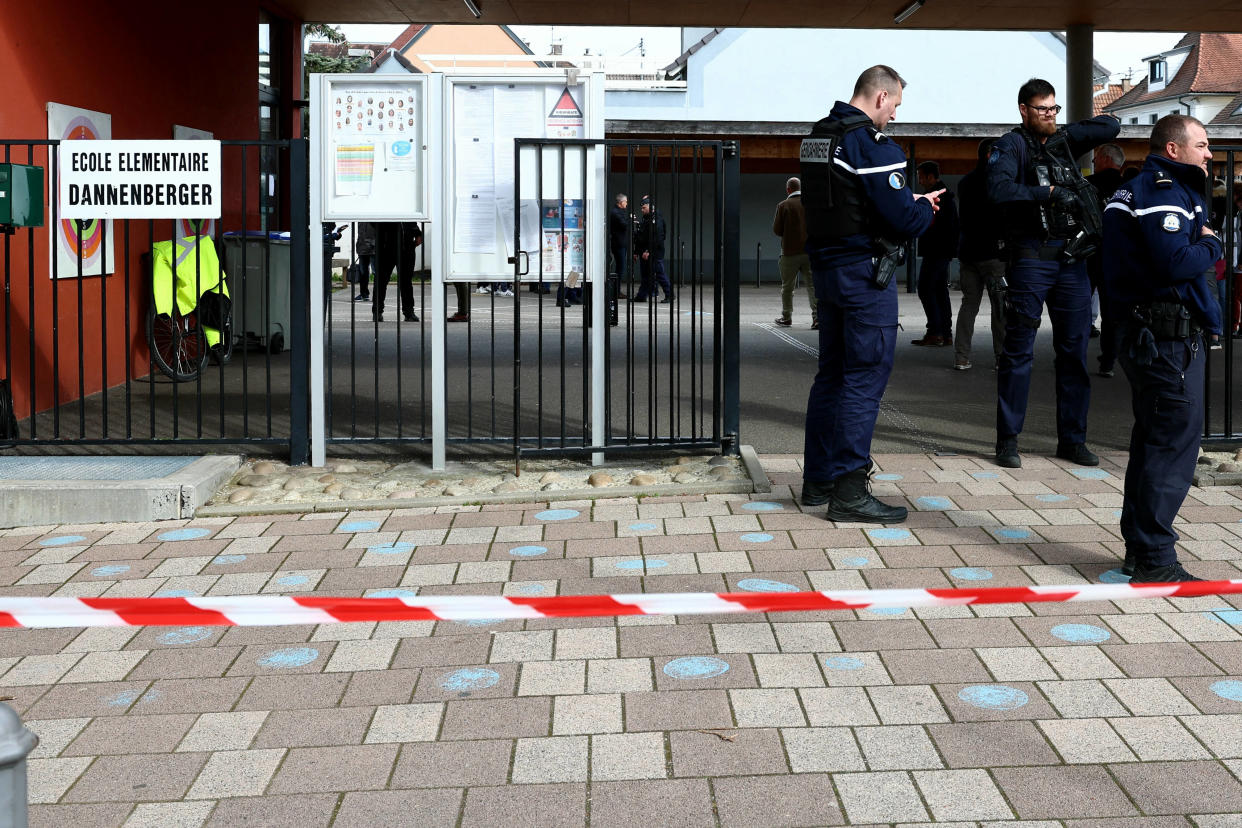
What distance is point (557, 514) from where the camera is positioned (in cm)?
639

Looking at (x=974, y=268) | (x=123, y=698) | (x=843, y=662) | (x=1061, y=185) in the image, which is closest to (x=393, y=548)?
(x=123, y=698)

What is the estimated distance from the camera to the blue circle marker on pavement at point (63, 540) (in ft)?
19.8

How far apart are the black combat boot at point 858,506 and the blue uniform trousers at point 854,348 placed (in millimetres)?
43

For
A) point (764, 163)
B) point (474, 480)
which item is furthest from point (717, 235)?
point (764, 163)

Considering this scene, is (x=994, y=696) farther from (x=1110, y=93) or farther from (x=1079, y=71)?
(x=1110, y=93)

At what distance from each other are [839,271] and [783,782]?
3.07 m

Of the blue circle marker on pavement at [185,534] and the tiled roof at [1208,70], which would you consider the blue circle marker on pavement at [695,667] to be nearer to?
the blue circle marker on pavement at [185,534]

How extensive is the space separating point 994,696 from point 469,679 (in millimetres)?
1470

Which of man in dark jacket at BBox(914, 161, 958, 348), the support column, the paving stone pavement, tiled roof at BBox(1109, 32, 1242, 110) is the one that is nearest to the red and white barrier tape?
the paving stone pavement

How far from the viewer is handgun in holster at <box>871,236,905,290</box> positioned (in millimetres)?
5973

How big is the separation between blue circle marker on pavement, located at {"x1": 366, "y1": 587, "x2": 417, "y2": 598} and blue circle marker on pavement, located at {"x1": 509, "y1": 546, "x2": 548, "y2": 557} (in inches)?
24.7

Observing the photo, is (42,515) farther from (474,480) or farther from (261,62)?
(261,62)

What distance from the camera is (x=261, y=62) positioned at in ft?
53.8

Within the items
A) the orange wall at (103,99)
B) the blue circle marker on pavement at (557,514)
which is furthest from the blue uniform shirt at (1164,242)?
the orange wall at (103,99)
